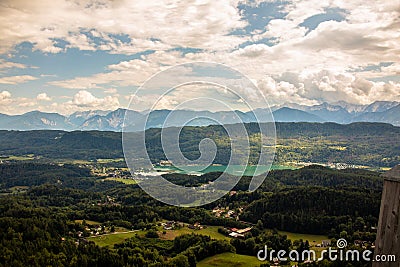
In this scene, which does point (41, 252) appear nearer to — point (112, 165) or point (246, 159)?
point (246, 159)

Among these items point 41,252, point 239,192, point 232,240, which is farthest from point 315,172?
point 41,252

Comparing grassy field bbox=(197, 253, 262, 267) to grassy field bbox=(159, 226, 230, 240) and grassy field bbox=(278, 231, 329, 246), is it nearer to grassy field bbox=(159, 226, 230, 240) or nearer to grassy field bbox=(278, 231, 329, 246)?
grassy field bbox=(159, 226, 230, 240)

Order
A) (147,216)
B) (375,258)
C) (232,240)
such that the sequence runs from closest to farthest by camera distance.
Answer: (375,258) < (232,240) < (147,216)

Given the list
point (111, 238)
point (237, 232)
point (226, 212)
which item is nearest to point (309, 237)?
point (237, 232)

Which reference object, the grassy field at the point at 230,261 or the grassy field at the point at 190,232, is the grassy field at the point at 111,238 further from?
the grassy field at the point at 230,261

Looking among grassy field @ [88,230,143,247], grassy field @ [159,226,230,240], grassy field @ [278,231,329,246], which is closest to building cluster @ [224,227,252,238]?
grassy field @ [159,226,230,240]

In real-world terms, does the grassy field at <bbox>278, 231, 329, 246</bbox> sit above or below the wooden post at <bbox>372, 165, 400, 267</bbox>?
below
